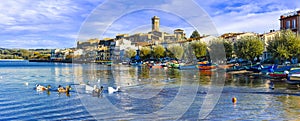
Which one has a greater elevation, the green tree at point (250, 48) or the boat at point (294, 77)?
the green tree at point (250, 48)

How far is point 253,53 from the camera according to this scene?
5456 cm

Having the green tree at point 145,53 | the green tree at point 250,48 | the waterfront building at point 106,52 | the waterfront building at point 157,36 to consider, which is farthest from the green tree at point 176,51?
the waterfront building at point 106,52

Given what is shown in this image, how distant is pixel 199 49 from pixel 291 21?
26201 millimetres

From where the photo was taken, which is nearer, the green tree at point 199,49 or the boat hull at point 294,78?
the boat hull at point 294,78

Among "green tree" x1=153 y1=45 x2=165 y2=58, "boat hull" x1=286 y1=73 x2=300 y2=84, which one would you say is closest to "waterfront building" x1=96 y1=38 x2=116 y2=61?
"green tree" x1=153 y1=45 x2=165 y2=58

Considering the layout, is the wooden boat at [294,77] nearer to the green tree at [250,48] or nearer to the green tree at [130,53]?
the green tree at [250,48]

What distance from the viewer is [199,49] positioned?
78.6 metres

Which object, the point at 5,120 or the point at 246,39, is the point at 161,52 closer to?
the point at 246,39

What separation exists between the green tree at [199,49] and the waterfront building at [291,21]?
72.7 feet

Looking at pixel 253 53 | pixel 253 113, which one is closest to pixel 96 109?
pixel 253 113

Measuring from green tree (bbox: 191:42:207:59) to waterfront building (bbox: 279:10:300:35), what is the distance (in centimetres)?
2216

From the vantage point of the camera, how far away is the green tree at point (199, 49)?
7756 centimetres

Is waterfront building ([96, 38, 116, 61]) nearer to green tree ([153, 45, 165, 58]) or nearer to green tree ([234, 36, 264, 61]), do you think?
green tree ([153, 45, 165, 58])

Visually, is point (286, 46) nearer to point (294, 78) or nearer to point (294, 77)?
point (294, 77)
